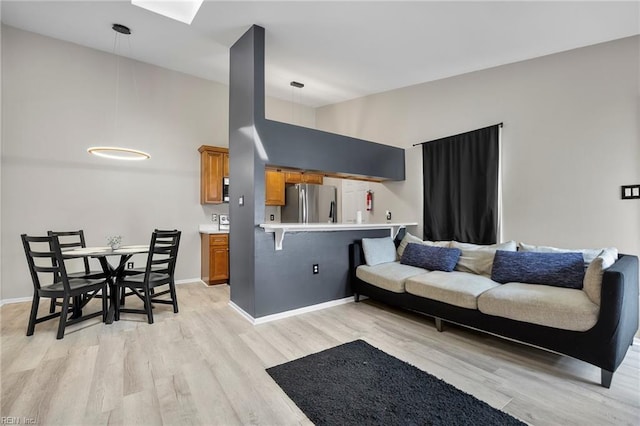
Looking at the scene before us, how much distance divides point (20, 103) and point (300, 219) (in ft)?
13.9

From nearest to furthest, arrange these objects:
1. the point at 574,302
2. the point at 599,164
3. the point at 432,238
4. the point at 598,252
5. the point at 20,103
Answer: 1. the point at 574,302
2. the point at 598,252
3. the point at 599,164
4. the point at 20,103
5. the point at 432,238

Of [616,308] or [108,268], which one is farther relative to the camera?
[108,268]

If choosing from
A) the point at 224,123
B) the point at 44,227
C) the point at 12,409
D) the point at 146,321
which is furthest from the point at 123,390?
the point at 224,123

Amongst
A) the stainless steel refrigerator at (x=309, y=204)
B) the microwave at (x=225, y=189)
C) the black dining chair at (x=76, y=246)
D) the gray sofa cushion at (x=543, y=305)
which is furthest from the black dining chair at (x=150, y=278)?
the gray sofa cushion at (x=543, y=305)

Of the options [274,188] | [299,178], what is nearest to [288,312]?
[274,188]

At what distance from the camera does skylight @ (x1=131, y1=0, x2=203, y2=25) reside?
10.2ft

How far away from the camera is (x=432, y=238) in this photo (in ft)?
13.9

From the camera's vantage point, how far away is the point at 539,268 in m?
2.73

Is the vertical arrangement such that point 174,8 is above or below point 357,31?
above

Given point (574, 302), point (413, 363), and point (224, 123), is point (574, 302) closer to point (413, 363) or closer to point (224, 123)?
point (413, 363)

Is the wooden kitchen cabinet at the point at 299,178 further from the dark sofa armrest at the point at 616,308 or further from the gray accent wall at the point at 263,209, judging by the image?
the dark sofa armrest at the point at 616,308

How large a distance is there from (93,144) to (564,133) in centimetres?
603

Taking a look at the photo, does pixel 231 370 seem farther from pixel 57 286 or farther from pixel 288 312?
pixel 57 286

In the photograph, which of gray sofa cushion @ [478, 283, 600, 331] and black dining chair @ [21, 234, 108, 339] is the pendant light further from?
gray sofa cushion @ [478, 283, 600, 331]
